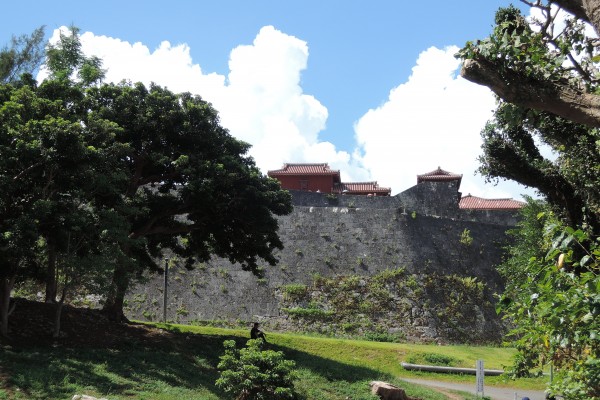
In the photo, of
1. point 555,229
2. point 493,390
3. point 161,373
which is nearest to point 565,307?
point 555,229

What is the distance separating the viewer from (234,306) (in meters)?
24.2

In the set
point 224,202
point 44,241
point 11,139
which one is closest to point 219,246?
point 224,202

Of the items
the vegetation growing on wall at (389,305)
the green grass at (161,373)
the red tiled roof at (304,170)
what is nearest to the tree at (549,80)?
the green grass at (161,373)

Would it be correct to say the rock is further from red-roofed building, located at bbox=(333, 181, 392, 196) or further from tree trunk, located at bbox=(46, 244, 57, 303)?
red-roofed building, located at bbox=(333, 181, 392, 196)

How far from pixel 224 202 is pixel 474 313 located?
1420 cm

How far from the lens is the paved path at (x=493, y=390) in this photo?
15.0 m

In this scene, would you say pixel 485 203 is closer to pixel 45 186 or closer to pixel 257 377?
pixel 257 377

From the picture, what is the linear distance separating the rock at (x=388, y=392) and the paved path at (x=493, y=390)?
117 inches

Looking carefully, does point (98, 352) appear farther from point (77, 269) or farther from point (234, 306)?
point (234, 306)

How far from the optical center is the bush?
400 inches

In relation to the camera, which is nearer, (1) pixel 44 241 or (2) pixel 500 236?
(1) pixel 44 241

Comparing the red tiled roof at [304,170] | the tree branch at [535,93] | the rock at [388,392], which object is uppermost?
the red tiled roof at [304,170]

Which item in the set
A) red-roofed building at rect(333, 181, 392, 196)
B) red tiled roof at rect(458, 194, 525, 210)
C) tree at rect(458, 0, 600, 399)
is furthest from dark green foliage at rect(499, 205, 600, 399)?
red tiled roof at rect(458, 194, 525, 210)

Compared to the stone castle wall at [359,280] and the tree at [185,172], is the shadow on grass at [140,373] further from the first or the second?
the stone castle wall at [359,280]
